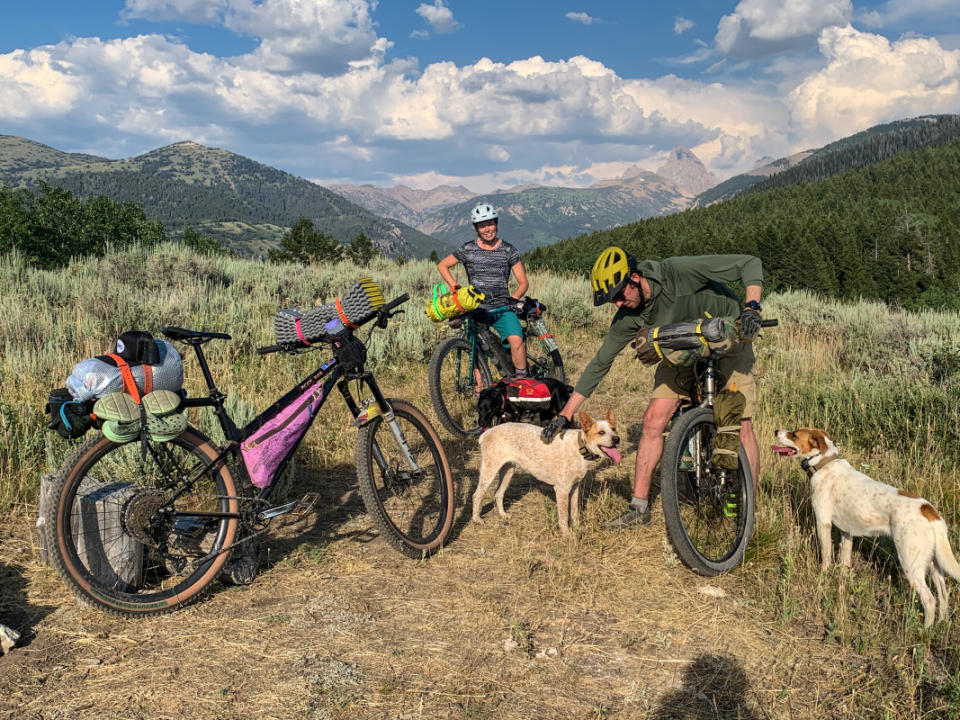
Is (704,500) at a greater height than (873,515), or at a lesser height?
lesser

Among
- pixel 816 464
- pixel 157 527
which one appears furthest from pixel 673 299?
pixel 157 527

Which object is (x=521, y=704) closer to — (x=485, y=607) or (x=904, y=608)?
(x=485, y=607)

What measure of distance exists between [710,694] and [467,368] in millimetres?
4901

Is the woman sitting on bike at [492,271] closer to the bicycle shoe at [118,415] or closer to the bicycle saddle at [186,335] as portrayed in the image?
the bicycle saddle at [186,335]

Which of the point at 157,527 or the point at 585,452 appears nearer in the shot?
the point at 157,527

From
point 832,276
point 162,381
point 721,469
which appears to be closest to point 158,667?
point 162,381

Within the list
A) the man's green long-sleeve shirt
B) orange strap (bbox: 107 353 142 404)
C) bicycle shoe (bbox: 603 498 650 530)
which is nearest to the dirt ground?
bicycle shoe (bbox: 603 498 650 530)

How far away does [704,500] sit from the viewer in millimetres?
4375

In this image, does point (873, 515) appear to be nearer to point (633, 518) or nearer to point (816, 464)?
point (816, 464)

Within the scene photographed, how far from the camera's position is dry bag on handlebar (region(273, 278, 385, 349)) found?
158 inches

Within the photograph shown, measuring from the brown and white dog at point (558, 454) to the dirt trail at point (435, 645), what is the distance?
48 centimetres

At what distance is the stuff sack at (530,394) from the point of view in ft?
18.8

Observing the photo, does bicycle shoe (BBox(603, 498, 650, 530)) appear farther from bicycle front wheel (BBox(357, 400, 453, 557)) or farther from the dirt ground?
bicycle front wheel (BBox(357, 400, 453, 557))

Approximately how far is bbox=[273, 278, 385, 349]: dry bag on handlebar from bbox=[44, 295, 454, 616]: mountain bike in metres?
0.08
